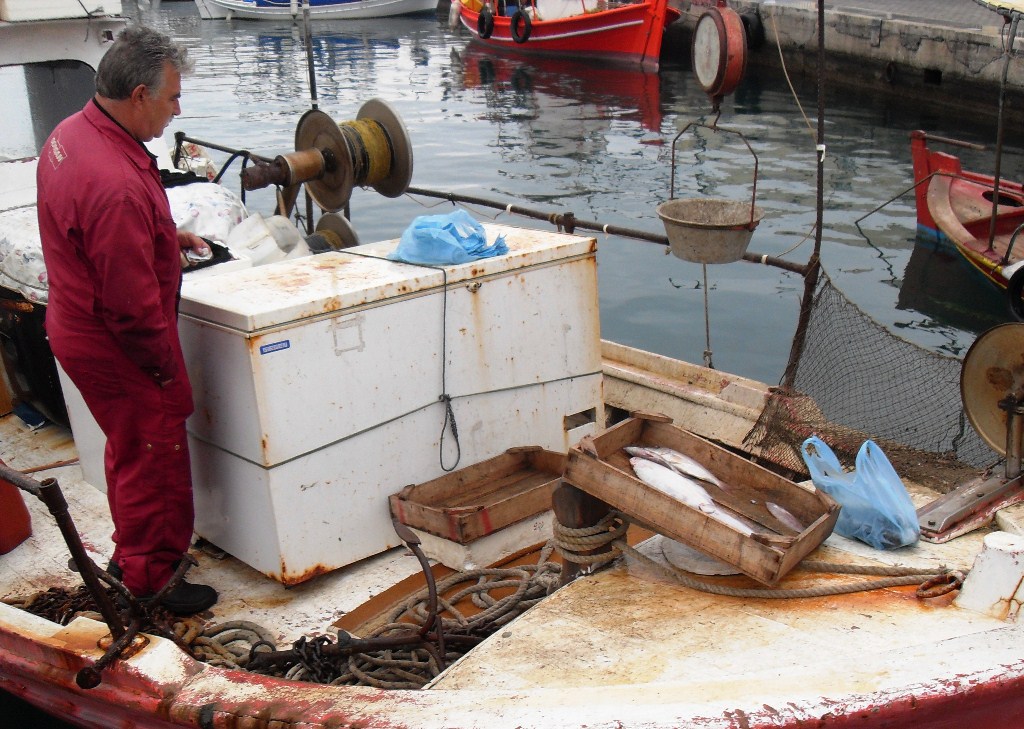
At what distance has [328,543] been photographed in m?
3.97

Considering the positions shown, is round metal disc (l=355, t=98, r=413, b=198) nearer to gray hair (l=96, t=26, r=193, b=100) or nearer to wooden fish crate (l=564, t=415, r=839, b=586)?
gray hair (l=96, t=26, r=193, b=100)

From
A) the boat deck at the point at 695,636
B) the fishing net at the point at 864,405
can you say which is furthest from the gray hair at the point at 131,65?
the fishing net at the point at 864,405

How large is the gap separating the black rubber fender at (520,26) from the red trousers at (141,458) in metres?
30.9

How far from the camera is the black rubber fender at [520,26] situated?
32344mm

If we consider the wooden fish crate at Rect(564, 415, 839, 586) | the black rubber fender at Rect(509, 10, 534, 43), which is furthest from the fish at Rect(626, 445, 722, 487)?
the black rubber fender at Rect(509, 10, 534, 43)

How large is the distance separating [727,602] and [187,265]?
9.04 feet

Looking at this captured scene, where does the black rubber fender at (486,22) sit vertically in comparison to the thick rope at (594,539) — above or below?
above

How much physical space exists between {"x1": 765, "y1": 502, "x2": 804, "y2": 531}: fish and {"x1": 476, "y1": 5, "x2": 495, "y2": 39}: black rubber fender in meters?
33.0

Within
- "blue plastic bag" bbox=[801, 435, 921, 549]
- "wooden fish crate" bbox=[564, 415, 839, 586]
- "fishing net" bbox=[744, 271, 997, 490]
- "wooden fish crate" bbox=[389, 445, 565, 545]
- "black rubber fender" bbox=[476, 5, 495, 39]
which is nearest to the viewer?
"wooden fish crate" bbox=[564, 415, 839, 586]

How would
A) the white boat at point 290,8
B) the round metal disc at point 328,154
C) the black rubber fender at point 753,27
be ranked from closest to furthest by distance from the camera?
the round metal disc at point 328,154, the black rubber fender at point 753,27, the white boat at point 290,8

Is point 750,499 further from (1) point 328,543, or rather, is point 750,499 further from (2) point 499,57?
(2) point 499,57

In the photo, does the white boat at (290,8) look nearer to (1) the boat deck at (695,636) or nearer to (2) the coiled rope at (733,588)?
(1) the boat deck at (695,636)

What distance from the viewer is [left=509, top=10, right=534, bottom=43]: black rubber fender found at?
106 feet

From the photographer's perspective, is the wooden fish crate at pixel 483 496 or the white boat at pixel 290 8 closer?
the wooden fish crate at pixel 483 496
